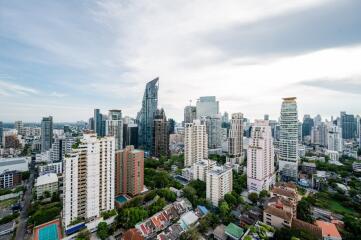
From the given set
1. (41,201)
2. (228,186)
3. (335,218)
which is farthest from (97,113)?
(335,218)

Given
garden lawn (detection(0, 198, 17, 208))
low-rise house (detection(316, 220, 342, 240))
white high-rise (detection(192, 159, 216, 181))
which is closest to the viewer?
Result: low-rise house (detection(316, 220, 342, 240))

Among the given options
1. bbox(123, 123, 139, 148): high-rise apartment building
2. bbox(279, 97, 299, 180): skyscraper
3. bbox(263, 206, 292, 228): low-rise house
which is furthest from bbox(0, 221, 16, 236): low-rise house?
bbox(279, 97, 299, 180): skyscraper

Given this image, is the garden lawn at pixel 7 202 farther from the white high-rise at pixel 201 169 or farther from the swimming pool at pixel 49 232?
the white high-rise at pixel 201 169

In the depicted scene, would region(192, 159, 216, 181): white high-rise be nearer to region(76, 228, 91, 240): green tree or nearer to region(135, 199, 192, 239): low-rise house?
region(135, 199, 192, 239): low-rise house

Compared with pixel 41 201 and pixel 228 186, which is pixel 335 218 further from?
pixel 41 201

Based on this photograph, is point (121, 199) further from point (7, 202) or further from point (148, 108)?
point (148, 108)
